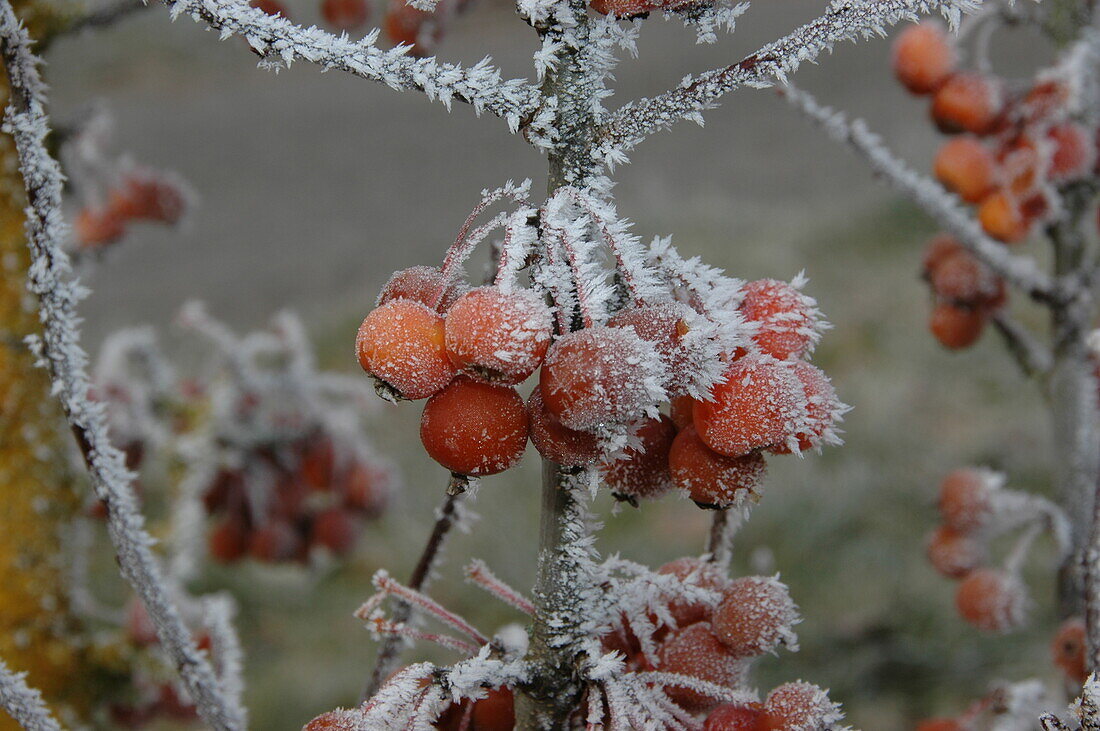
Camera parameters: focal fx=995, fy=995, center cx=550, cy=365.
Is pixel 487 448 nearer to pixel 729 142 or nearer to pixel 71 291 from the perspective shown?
pixel 71 291

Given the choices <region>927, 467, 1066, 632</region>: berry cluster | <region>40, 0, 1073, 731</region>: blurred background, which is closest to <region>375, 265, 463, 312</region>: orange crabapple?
<region>40, 0, 1073, 731</region>: blurred background

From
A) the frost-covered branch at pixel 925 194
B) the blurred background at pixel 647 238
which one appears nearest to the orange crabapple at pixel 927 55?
the frost-covered branch at pixel 925 194

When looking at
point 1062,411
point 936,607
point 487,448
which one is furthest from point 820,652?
point 487,448

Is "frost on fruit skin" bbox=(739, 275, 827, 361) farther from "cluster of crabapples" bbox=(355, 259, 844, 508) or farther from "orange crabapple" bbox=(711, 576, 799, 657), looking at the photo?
"orange crabapple" bbox=(711, 576, 799, 657)

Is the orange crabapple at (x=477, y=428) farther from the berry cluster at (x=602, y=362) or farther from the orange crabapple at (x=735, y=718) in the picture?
the orange crabapple at (x=735, y=718)

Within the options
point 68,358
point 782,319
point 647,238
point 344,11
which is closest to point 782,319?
point 782,319
